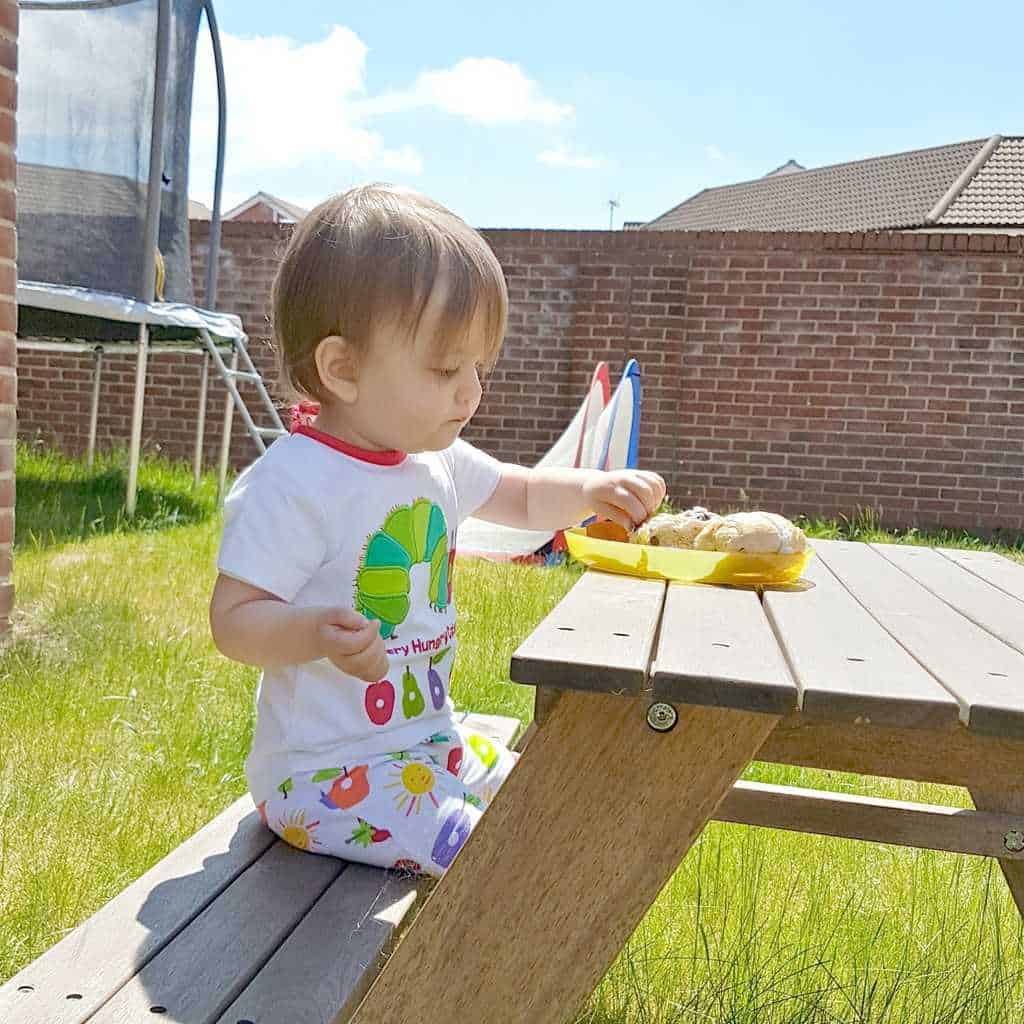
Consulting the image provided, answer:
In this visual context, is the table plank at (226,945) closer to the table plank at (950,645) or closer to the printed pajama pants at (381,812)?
the printed pajama pants at (381,812)

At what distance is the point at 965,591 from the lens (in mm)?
1525

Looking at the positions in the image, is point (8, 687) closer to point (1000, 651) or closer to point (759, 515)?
point (759, 515)

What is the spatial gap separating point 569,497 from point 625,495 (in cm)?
10

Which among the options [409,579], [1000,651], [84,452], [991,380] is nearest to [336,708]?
[409,579]

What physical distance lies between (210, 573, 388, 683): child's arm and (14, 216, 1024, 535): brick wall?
563 cm

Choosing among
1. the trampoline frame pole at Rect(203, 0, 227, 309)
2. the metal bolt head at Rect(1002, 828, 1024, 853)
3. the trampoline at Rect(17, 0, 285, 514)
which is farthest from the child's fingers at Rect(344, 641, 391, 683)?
the trampoline frame pole at Rect(203, 0, 227, 309)

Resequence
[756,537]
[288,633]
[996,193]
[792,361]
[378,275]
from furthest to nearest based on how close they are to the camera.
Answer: [996,193], [792,361], [756,537], [378,275], [288,633]

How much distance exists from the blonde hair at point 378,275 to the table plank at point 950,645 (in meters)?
0.60

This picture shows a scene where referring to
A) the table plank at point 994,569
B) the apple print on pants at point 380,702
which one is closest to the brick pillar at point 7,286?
the apple print on pants at point 380,702

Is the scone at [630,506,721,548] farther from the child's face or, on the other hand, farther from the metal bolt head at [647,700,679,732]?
the metal bolt head at [647,700,679,732]

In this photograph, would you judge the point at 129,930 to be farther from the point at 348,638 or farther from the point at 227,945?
the point at 348,638

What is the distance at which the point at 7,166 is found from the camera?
98.3 inches

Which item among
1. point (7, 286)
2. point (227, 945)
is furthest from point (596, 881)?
point (7, 286)

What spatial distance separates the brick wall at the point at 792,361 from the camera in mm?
6516
